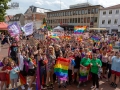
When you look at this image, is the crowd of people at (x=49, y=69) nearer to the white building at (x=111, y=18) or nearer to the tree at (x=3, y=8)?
the tree at (x=3, y=8)

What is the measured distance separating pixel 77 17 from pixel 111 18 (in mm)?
13215

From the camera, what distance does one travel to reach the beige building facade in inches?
1779

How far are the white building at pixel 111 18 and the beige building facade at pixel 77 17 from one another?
1686 mm

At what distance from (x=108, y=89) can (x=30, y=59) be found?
337 centimetres

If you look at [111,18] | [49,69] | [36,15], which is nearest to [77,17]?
[111,18]

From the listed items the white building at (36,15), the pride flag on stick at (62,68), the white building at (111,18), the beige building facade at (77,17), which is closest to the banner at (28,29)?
the pride flag on stick at (62,68)

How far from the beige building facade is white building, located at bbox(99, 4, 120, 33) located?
169cm

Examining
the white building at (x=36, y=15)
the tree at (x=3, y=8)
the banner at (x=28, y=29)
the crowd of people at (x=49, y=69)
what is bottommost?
the crowd of people at (x=49, y=69)

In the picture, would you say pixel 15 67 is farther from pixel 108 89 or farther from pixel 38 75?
pixel 108 89

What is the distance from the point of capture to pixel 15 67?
5.01m

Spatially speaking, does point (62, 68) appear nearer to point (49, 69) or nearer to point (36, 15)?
point (49, 69)

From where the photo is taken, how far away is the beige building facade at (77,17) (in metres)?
45.2

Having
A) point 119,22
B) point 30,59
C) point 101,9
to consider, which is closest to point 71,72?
point 30,59

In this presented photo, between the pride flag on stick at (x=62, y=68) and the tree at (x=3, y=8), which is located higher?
the tree at (x=3, y=8)
